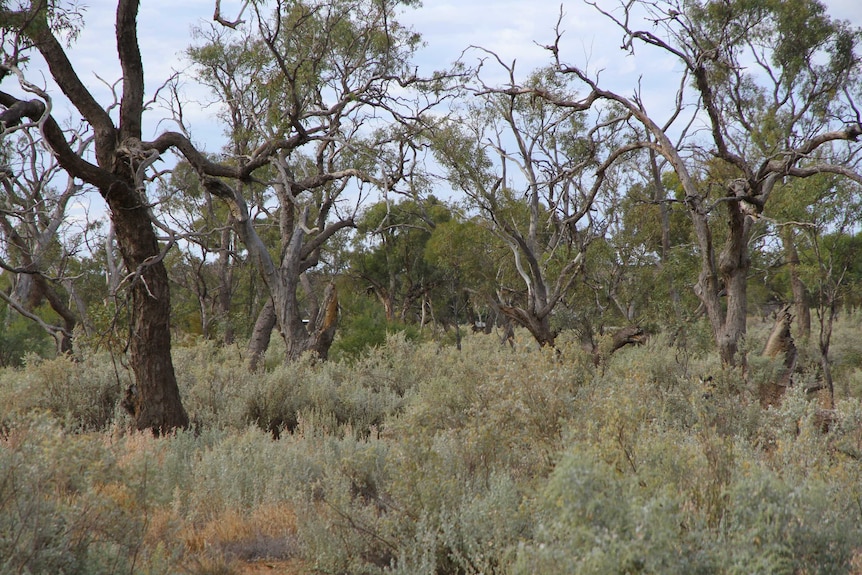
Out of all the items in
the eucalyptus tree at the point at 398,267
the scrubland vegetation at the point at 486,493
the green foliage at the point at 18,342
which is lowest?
the scrubland vegetation at the point at 486,493

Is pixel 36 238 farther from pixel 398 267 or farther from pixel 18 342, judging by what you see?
pixel 398 267

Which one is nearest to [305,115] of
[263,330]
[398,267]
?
[263,330]

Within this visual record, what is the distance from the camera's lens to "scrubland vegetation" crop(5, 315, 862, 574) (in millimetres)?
2859

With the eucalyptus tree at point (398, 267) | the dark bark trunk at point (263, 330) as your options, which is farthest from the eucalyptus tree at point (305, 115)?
the eucalyptus tree at point (398, 267)

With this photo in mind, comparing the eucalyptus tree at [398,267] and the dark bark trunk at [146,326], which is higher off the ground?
the eucalyptus tree at [398,267]

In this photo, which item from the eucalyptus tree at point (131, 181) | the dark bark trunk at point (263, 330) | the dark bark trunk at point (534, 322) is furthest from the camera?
the dark bark trunk at point (263, 330)

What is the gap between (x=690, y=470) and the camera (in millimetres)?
3709

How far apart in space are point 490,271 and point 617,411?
18.9m

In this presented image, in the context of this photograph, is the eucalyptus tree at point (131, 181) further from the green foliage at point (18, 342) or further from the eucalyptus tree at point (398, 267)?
the eucalyptus tree at point (398, 267)

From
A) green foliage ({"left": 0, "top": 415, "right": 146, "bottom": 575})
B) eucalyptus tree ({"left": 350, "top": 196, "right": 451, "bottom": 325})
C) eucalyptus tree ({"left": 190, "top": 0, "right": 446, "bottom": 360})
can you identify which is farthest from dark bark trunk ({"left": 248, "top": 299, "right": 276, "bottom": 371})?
eucalyptus tree ({"left": 350, "top": 196, "right": 451, "bottom": 325})

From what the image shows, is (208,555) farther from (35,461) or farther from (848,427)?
(848,427)

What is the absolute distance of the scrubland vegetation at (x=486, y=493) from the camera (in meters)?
2.86

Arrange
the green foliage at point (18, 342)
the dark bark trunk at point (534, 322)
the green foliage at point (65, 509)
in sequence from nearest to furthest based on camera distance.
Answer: the green foliage at point (65, 509) < the dark bark trunk at point (534, 322) < the green foliage at point (18, 342)

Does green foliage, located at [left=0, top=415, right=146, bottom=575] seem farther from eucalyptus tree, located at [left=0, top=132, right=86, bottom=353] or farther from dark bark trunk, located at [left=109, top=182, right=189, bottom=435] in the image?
eucalyptus tree, located at [left=0, top=132, right=86, bottom=353]
